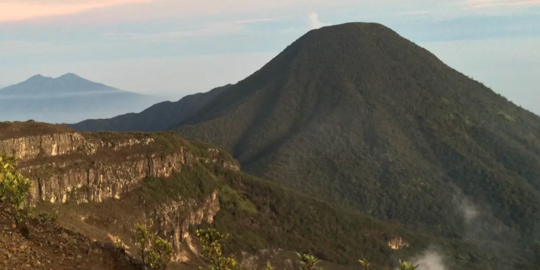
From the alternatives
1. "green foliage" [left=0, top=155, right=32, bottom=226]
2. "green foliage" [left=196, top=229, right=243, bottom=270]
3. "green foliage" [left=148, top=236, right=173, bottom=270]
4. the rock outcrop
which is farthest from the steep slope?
"green foliage" [left=196, top=229, right=243, bottom=270]

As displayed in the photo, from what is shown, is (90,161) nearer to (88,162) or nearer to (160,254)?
(88,162)

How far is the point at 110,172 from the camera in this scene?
118 m

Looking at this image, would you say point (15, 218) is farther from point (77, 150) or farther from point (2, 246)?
point (77, 150)

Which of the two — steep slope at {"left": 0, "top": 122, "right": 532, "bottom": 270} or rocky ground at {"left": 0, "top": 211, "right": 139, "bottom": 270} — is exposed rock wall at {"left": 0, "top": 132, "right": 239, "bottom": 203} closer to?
steep slope at {"left": 0, "top": 122, "right": 532, "bottom": 270}

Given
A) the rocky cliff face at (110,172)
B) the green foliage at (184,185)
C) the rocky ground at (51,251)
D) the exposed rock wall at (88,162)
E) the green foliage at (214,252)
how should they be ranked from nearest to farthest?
1. the rocky ground at (51,251)
2. the green foliage at (214,252)
3. the exposed rock wall at (88,162)
4. the rocky cliff face at (110,172)
5. the green foliage at (184,185)

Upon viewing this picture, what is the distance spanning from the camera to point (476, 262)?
199 m

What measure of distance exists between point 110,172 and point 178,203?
76.1 feet

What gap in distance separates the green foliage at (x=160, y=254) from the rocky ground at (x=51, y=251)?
2.36 m

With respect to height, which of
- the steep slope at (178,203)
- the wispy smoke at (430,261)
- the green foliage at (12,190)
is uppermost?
the green foliage at (12,190)

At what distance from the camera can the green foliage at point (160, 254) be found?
5962cm

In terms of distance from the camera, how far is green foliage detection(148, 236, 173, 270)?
59.6m

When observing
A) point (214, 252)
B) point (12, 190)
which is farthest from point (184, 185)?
point (214, 252)

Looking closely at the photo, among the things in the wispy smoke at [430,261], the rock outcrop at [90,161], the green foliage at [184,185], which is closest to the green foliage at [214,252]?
the rock outcrop at [90,161]

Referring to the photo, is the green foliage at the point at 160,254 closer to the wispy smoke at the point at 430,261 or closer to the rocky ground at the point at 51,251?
the rocky ground at the point at 51,251
